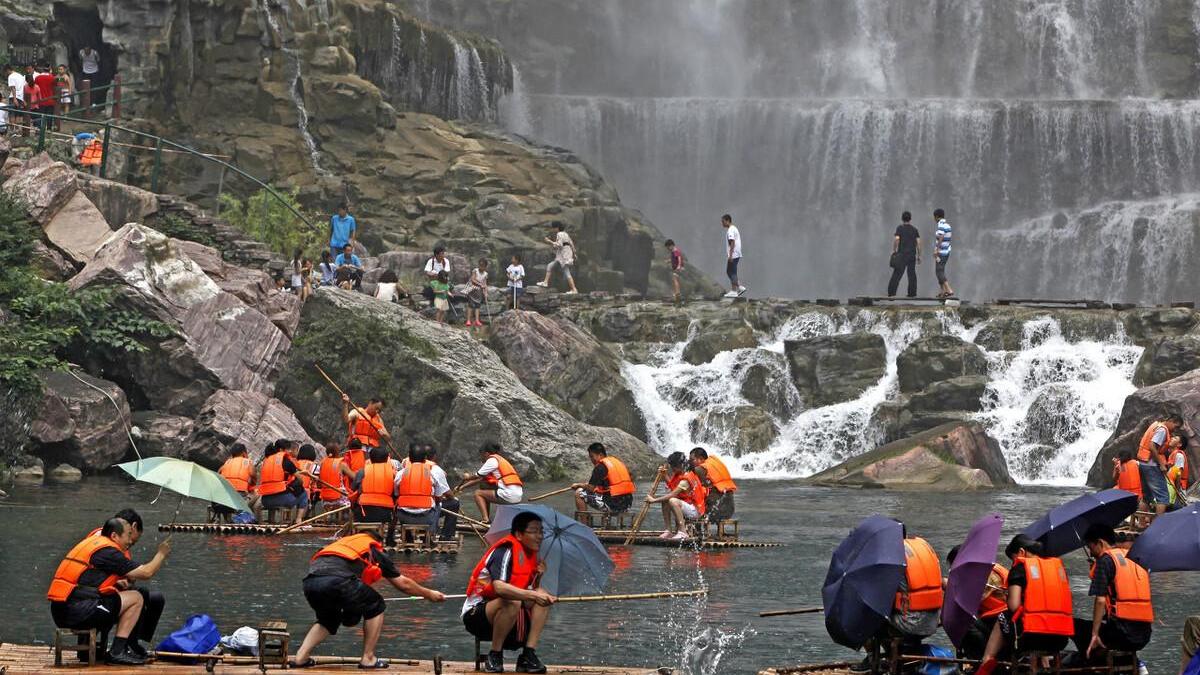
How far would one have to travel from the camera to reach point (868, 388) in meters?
41.8

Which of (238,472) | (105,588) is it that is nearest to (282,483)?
(238,472)

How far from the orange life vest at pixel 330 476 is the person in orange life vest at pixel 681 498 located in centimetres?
452

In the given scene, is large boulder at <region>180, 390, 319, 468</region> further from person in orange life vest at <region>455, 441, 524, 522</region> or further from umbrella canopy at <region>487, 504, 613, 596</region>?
umbrella canopy at <region>487, 504, 613, 596</region>

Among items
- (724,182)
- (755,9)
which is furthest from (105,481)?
(755,9)

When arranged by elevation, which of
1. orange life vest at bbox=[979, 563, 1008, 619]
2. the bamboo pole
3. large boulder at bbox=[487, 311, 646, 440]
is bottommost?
the bamboo pole

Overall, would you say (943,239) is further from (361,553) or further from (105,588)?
(105,588)

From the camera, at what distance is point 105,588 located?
573 inches

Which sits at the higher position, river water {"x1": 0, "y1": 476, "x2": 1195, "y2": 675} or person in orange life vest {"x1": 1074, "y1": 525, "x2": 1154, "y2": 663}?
person in orange life vest {"x1": 1074, "y1": 525, "x2": 1154, "y2": 663}

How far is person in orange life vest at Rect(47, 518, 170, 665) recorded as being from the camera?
14.5 meters

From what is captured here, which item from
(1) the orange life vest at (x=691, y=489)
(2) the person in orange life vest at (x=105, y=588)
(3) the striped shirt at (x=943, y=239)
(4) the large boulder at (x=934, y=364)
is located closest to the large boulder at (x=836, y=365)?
(4) the large boulder at (x=934, y=364)

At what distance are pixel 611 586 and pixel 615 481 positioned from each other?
4.97 m

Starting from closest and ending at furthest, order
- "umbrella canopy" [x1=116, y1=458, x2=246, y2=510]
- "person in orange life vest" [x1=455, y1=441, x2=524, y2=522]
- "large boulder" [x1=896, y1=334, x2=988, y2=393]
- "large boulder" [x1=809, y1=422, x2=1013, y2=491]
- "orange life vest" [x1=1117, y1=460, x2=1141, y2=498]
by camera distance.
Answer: "umbrella canopy" [x1=116, y1=458, x2=246, y2=510]
"person in orange life vest" [x1=455, y1=441, x2=524, y2=522]
"orange life vest" [x1=1117, y1=460, x2=1141, y2=498]
"large boulder" [x1=809, y1=422, x2=1013, y2=491]
"large boulder" [x1=896, y1=334, x2=988, y2=393]

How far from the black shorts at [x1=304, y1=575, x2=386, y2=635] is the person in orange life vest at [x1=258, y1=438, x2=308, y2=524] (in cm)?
1134

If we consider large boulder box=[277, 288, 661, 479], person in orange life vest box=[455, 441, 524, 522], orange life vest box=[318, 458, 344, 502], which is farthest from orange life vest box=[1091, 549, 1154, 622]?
large boulder box=[277, 288, 661, 479]
